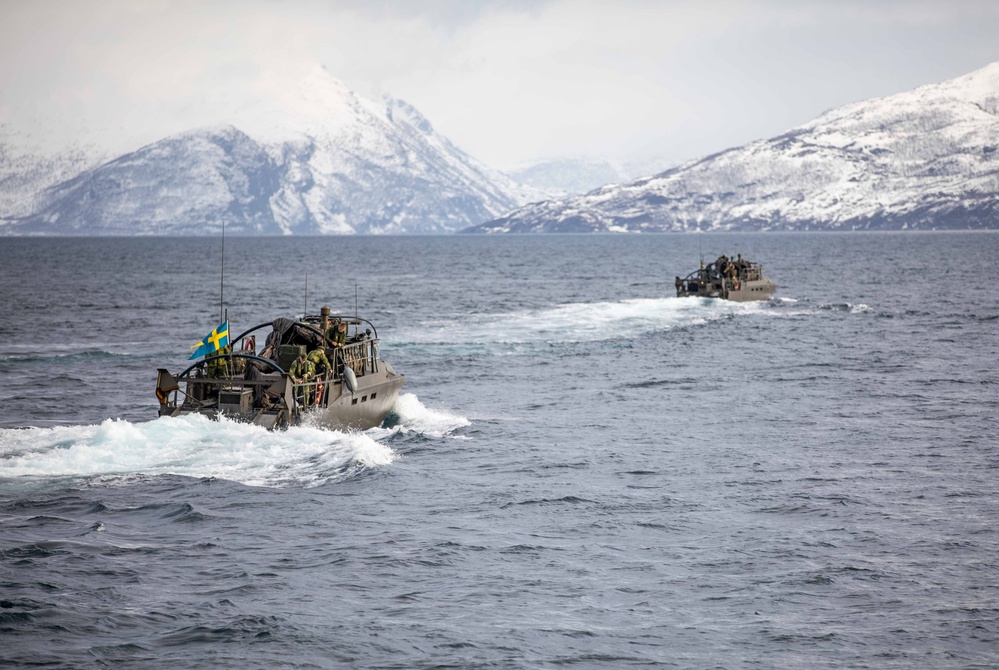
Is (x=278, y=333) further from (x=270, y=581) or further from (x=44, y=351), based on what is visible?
(x=44, y=351)

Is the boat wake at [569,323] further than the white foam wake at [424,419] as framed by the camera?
Yes

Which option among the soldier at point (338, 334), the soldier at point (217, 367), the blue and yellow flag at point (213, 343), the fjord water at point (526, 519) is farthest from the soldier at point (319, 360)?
the blue and yellow flag at point (213, 343)

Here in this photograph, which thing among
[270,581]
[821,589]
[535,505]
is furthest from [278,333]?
[821,589]

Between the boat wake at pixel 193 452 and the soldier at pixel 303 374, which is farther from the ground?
the soldier at pixel 303 374

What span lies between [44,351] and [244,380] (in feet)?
106

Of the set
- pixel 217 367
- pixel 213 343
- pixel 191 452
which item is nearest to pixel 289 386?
pixel 217 367

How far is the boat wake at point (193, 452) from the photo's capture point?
3469cm

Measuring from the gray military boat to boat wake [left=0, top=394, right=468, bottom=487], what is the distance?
2.16 ft

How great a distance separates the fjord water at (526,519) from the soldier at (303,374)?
1.22 metres

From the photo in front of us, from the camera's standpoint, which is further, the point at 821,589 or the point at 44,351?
the point at 44,351

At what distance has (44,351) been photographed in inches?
2596

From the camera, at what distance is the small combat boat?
99000 mm

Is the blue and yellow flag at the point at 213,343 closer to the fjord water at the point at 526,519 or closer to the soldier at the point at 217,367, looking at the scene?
the soldier at the point at 217,367

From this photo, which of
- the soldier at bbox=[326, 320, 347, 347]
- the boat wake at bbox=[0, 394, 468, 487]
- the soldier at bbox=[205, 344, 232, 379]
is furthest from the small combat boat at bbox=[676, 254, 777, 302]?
the boat wake at bbox=[0, 394, 468, 487]
